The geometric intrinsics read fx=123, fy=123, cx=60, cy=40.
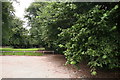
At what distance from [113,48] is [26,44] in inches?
1024

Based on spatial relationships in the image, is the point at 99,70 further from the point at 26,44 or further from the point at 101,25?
the point at 26,44

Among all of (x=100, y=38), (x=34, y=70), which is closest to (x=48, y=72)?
(x=34, y=70)

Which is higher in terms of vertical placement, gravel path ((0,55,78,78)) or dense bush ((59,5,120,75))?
dense bush ((59,5,120,75))

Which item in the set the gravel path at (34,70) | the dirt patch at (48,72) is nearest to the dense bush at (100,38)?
the dirt patch at (48,72)

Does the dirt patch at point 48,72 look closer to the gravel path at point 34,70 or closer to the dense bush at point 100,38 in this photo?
the gravel path at point 34,70

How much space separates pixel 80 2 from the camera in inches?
177

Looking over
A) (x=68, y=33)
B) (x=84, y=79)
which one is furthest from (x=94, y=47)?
(x=84, y=79)

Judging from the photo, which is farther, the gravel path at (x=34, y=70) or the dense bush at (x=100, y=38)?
the gravel path at (x=34, y=70)

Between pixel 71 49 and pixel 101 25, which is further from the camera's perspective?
pixel 71 49

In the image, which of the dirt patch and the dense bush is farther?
the dirt patch

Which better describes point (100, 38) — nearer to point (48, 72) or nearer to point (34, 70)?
point (48, 72)

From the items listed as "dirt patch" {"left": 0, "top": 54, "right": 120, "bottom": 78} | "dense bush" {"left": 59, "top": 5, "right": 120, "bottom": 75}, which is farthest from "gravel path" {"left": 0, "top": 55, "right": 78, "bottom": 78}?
"dense bush" {"left": 59, "top": 5, "right": 120, "bottom": 75}

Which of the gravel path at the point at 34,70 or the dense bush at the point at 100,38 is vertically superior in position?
the dense bush at the point at 100,38

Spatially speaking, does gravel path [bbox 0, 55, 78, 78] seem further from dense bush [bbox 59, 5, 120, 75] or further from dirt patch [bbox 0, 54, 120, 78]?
dense bush [bbox 59, 5, 120, 75]
